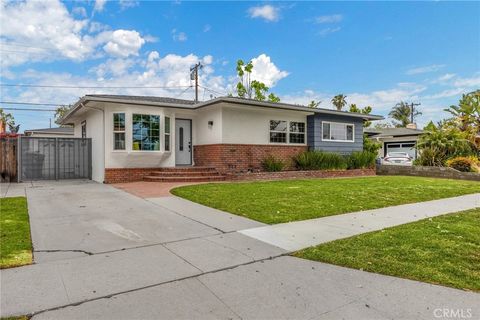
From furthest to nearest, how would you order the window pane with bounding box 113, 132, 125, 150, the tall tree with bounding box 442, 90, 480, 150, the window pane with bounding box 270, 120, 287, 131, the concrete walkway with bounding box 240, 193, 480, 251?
the tall tree with bounding box 442, 90, 480, 150
the window pane with bounding box 270, 120, 287, 131
the window pane with bounding box 113, 132, 125, 150
the concrete walkway with bounding box 240, 193, 480, 251

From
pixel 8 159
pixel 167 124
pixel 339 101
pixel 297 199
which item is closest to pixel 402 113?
pixel 339 101

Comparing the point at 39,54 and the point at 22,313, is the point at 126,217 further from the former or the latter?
the point at 39,54

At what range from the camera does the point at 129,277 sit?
3424mm

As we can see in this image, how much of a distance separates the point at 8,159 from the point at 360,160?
17197mm

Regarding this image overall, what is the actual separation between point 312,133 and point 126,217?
41.3 feet

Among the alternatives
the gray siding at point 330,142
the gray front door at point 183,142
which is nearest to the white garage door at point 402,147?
the gray siding at point 330,142

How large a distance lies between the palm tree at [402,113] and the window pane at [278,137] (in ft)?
152

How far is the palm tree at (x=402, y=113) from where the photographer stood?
54844mm

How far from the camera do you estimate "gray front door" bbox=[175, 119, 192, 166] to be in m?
15.6

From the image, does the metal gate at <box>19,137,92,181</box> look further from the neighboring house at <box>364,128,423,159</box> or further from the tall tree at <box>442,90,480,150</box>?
the neighboring house at <box>364,128,423,159</box>

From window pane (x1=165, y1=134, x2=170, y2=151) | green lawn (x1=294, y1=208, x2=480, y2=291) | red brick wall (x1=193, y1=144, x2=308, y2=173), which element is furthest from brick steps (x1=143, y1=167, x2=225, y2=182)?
green lawn (x1=294, y1=208, x2=480, y2=291)

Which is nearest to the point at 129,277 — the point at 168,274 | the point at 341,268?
the point at 168,274

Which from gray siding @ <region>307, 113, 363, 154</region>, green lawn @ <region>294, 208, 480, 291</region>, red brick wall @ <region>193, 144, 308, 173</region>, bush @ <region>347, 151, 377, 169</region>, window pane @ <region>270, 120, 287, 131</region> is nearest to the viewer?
green lawn @ <region>294, 208, 480, 291</region>

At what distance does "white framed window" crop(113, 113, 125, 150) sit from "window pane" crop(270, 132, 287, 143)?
7156 millimetres
